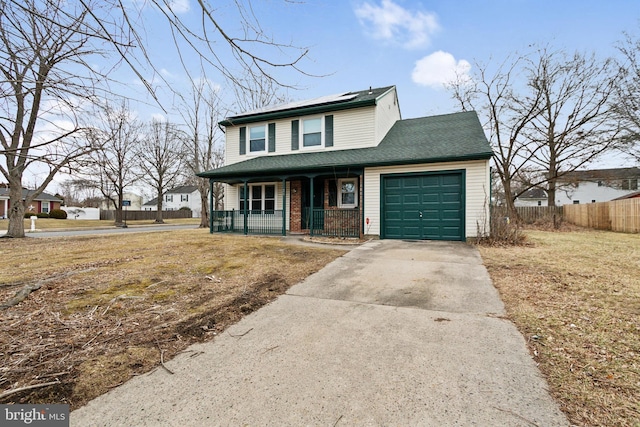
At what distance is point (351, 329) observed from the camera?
10.6 ft

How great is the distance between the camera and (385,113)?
13.7 meters

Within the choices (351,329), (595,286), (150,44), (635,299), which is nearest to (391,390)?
(351,329)

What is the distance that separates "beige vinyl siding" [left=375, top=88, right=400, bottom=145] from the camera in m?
12.7

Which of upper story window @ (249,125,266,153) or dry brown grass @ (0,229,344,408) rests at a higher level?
upper story window @ (249,125,266,153)

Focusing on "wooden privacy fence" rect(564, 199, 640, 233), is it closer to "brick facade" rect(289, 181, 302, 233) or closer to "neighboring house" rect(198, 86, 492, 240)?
"neighboring house" rect(198, 86, 492, 240)

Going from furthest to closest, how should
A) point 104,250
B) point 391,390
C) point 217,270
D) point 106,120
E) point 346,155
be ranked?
point 346,155 < point 104,250 < point 217,270 < point 106,120 < point 391,390

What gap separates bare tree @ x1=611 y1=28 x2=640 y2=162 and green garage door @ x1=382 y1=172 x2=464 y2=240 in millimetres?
14595

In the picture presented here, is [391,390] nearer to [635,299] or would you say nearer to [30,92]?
[30,92]

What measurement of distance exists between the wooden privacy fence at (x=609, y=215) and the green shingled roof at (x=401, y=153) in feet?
28.6

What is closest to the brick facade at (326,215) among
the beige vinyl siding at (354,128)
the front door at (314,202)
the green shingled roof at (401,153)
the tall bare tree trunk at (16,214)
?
the front door at (314,202)

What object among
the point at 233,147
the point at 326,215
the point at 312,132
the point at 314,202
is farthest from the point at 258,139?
the point at 326,215

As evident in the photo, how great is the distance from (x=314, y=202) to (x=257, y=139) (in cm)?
464

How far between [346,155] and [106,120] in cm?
968

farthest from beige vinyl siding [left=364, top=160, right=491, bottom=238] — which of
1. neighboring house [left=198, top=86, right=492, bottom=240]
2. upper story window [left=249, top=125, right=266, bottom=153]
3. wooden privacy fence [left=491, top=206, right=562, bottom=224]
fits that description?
wooden privacy fence [left=491, top=206, right=562, bottom=224]
